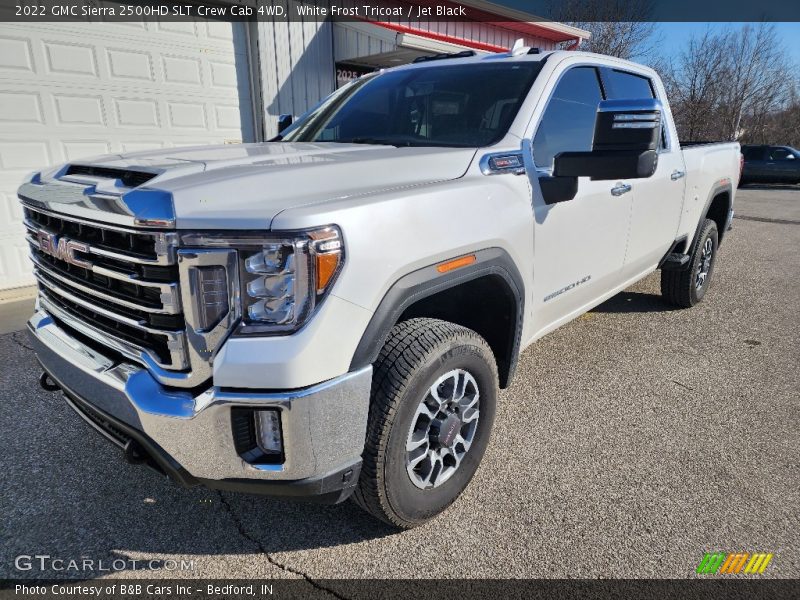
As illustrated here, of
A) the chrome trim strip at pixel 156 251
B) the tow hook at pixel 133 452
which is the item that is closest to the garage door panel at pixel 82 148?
the chrome trim strip at pixel 156 251

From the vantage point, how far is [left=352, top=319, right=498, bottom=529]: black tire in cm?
197

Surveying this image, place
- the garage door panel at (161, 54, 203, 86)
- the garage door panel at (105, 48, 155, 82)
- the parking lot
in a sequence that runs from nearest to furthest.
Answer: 1. the parking lot
2. the garage door panel at (105, 48, 155, 82)
3. the garage door panel at (161, 54, 203, 86)

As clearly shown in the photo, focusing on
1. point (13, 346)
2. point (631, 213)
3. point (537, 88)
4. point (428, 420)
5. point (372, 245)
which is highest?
point (537, 88)

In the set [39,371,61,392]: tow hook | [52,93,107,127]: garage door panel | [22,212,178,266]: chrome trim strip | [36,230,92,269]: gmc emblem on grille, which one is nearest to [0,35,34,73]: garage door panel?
[52,93,107,127]: garage door panel

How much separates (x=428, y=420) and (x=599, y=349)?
241 cm

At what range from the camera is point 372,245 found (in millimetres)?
1804

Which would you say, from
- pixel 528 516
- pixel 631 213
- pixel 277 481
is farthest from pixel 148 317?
pixel 631 213

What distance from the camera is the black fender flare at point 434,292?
6.04ft

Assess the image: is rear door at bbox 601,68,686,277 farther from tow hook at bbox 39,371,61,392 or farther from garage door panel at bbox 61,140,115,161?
garage door panel at bbox 61,140,115,161

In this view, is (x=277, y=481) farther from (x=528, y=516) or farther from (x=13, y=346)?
(x=13, y=346)

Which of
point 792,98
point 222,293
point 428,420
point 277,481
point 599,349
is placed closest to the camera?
point 222,293

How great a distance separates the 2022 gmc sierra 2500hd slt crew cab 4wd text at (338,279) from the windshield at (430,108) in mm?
19
